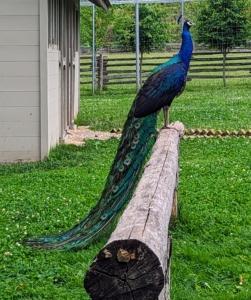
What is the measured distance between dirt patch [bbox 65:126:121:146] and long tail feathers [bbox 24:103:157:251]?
5.36 meters

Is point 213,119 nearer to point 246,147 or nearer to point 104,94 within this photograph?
point 246,147

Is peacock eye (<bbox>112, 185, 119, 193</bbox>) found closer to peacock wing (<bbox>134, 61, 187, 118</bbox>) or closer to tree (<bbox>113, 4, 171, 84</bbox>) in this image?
peacock wing (<bbox>134, 61, 187, 118</bbox>)

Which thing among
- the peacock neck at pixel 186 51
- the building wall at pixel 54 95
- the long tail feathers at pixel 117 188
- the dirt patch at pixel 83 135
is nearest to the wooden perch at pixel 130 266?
the long tail feathers at pixel 117 188

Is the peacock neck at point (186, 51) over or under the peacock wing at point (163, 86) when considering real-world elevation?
over

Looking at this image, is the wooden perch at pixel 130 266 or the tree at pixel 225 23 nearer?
the wooden perch at pixel 130 266

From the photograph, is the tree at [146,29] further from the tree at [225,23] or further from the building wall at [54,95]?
the building wall at [54,95]

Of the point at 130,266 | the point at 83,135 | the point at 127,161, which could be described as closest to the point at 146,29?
the point at 83,135

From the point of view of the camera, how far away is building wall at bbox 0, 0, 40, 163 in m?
9.26

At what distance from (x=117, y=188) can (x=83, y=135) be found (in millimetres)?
7215

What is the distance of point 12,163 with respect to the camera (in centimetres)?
944

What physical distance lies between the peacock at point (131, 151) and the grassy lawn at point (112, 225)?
127 millimetres

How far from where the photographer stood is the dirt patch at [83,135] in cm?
1170

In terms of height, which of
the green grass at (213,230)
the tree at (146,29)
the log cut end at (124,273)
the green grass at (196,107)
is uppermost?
the tree at (146,29)

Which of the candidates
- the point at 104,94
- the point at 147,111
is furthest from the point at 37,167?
the point at 104,94
